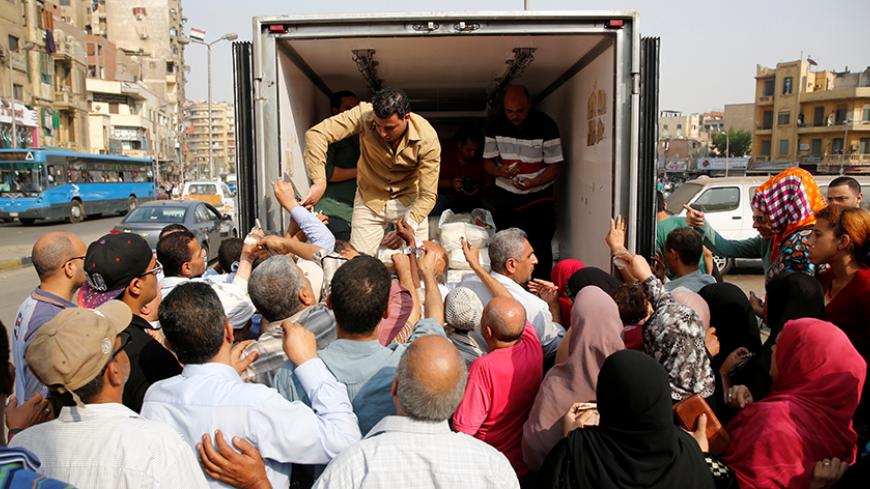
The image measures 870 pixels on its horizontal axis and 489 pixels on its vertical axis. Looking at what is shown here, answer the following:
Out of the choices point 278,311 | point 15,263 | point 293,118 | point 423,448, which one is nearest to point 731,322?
point 423,448

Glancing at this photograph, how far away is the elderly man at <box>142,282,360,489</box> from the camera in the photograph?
201 cm

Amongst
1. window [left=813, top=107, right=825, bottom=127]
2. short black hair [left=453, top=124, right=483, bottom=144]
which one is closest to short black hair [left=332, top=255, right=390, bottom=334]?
short black hair [left=453, top=124, right=483, bottom=144]

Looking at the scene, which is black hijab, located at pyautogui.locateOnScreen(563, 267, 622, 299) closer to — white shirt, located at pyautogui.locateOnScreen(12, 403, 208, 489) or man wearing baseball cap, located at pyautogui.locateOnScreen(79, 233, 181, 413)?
man wearing baseball cap, located at pyautogui.locateOnScreen(79, 233, 181, 413)

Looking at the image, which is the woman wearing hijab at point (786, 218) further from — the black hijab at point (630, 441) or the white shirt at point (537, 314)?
the black hijab at point (630, 441)

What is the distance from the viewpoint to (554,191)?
6012mm

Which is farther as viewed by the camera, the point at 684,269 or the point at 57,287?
the point at 684,269

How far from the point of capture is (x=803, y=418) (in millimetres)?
2287

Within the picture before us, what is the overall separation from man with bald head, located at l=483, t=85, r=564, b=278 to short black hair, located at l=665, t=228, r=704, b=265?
190 centimetres

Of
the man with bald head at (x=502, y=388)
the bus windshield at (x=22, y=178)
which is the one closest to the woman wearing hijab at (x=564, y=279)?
the man with bald head at (x=502, y=388)

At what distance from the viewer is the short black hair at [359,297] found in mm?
2318

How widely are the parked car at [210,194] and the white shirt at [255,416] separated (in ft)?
65.9

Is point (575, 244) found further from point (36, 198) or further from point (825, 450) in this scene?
point (36, 198)

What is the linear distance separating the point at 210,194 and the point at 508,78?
18.0m

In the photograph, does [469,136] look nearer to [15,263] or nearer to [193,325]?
[193,325]
